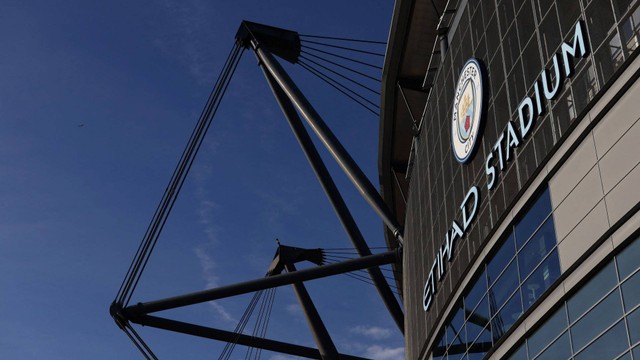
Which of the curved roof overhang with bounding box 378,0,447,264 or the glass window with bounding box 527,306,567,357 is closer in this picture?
the glass window with bounding box 527,306,567,357

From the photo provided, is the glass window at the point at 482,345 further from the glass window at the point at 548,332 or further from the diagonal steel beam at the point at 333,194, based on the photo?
the diagonal steel beam at the point at 333,194

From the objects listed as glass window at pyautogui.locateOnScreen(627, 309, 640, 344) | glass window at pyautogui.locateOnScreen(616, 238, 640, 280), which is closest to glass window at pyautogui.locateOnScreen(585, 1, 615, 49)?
glass window at pyautogui.locateOnScreen(616, 238, 640, 280)

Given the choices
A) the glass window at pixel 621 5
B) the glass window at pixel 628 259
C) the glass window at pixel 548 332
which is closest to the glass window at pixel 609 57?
the glass window at pixel 621 5

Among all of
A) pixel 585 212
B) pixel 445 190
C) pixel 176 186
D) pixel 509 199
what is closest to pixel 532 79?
pixel 509 199

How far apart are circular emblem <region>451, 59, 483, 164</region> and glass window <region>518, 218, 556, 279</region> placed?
17.9 feet

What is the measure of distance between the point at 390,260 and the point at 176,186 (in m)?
15.6

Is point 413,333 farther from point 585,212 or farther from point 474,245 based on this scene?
point 585,212

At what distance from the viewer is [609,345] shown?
60.2 feet

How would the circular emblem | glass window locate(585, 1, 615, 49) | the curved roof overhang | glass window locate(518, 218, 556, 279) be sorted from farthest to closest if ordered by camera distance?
the curved roof overhang
the circular emblem
glass window locate(518, 218, 556, 279)
glass window locate(585, 1, 615, 49)

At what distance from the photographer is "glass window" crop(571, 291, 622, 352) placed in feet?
60.2

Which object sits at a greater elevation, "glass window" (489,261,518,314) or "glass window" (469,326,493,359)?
"glass window" (489,261,518,314)

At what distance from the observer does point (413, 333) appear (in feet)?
117

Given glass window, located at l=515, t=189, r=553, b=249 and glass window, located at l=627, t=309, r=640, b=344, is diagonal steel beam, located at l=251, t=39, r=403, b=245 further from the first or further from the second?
glass window, located at l=627, t=309, r=640, b=344

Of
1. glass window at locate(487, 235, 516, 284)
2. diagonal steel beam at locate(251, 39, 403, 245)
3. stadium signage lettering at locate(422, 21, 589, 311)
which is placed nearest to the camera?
stadium signage lettering at locate(422, 21, 589, 311)
